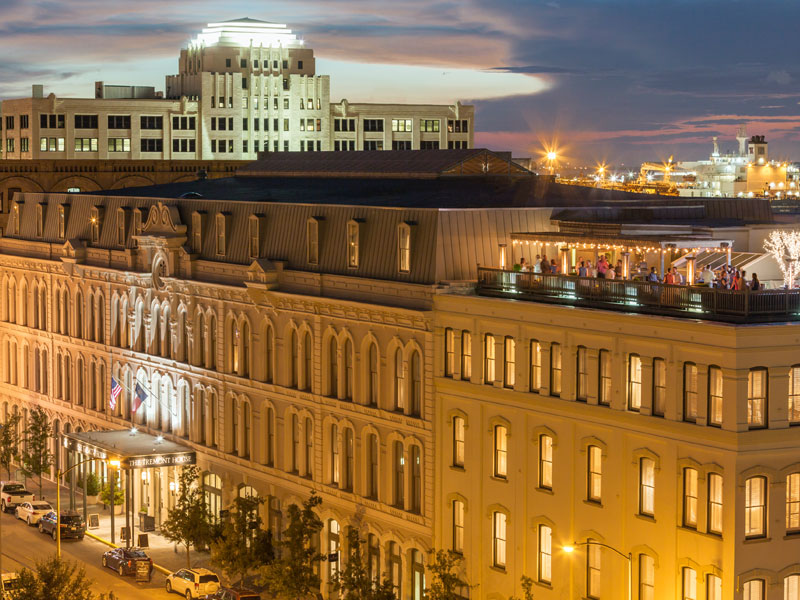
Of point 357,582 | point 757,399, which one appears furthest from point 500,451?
point 757,399

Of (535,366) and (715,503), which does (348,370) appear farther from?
(715,503)

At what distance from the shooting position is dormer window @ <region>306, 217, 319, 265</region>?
7788cm

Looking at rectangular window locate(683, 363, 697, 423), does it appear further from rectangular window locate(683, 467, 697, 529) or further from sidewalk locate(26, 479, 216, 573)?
sidewalk locate(26, 479, 216, 573)

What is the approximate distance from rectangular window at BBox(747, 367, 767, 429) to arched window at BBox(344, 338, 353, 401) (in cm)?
2552

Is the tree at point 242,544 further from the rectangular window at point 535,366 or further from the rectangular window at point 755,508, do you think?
the rectangular window at point 755,508

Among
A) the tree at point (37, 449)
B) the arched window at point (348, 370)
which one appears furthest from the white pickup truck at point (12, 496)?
the arched window at point (348, 370)

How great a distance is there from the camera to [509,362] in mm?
63875

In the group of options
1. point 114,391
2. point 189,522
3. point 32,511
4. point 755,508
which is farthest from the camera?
point 32,511

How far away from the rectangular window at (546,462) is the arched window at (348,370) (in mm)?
14905

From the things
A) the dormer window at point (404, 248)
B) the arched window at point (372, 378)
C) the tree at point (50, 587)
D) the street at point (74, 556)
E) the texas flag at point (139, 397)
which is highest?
the dormer window at point (404, 248)

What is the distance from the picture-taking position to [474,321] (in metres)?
65.8

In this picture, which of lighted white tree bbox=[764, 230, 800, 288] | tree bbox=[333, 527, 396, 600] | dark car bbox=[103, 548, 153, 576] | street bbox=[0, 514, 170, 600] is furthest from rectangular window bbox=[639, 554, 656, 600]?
dark car bbox=[103, 548, 153, 576]

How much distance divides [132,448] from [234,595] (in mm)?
19624

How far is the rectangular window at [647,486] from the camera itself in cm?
5639
